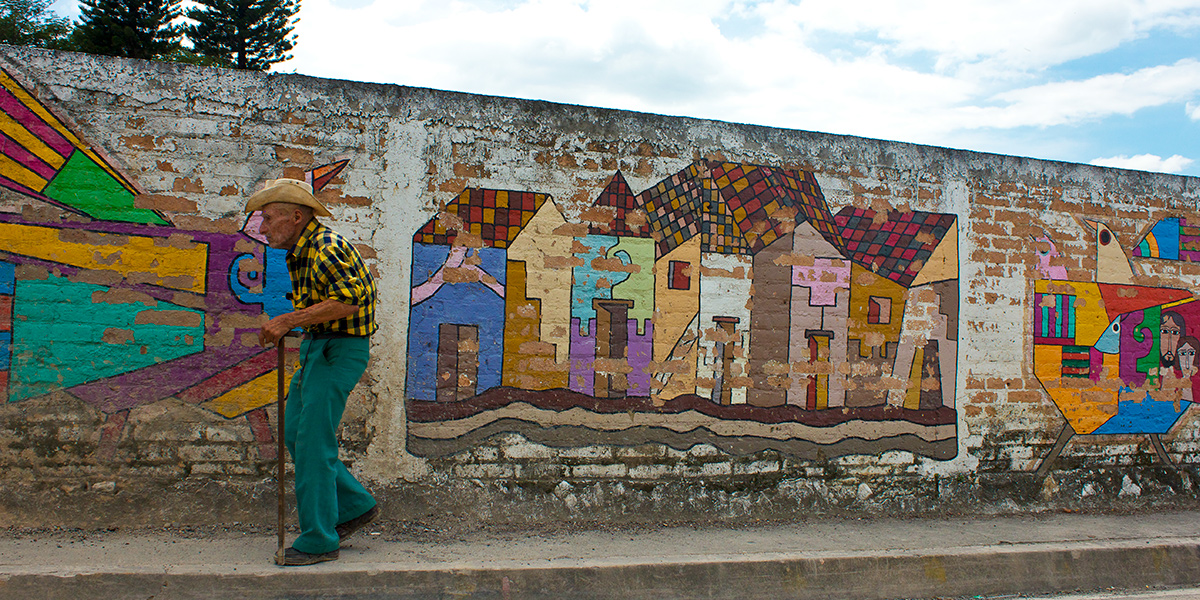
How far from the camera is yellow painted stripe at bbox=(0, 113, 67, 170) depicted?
12.9 ft

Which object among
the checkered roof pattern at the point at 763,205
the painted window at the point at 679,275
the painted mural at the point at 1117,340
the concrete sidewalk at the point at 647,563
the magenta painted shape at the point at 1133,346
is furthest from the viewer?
the magenta painted shape at the point at 1133,346

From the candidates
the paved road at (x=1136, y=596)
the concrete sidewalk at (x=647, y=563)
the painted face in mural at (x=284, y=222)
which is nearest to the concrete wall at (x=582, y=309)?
the concrete sidewalk at (x=647, y=563)

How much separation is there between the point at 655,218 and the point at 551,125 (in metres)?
0.84

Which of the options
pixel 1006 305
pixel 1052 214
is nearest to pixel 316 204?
pixel 1006 305

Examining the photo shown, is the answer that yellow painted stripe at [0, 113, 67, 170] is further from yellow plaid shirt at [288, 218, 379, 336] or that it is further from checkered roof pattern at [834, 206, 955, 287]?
checkered roof pattern at [834, 206, 955, 287]

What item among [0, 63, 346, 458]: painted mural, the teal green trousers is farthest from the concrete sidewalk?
[0, 63, 346, 458]: painted mural

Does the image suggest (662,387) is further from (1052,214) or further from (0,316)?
(0,316)

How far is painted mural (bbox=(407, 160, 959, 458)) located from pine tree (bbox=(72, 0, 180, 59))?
20.2 m

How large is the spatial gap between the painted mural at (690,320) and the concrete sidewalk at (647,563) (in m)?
0.64

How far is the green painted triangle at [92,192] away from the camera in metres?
3.98

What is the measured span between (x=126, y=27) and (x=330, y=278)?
2193 cm

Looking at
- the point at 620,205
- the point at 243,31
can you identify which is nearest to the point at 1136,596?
the point at 620,205

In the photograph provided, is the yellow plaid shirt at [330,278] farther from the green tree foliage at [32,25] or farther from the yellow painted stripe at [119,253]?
the green tree foliage at [32,25]

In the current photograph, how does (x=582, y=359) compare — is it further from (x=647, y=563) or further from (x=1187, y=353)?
(x=1187, y=353)
